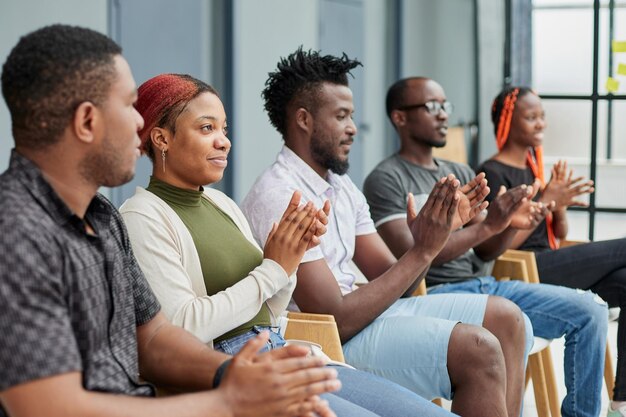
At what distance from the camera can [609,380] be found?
366 cm

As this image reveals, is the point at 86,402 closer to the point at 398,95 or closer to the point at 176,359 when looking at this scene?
the point at 176,359

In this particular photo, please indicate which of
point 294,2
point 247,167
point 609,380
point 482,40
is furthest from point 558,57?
point 609,380

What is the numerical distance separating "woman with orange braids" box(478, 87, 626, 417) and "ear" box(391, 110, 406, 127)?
1.81 feet

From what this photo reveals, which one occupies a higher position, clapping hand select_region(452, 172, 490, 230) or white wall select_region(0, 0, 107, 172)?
white wall select_region(0, 0, 107, 172)

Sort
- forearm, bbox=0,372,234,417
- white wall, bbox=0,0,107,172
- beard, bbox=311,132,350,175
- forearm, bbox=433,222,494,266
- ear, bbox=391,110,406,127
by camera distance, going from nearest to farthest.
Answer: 1. forearm, bbox=0,372,234,417
2. beard, bbox=311,132,350,175
3. forearm, bbox=433,222,494,266
4. white wall, bbox=0,0,107,172
5. ear, bbox=391,110,406,127

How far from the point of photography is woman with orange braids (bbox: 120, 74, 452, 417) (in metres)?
1.90

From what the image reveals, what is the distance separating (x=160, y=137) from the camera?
6.87 feet

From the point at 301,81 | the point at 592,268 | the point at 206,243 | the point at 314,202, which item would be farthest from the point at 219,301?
the point at 592,268

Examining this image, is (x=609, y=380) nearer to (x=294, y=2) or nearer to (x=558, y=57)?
(x=294, y=2)

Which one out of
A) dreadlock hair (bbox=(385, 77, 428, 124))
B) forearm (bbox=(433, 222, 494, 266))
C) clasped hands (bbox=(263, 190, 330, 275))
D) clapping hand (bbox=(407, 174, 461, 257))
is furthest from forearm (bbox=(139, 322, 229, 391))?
dreadlock hair (bbox=(385, 77, 428, 124))

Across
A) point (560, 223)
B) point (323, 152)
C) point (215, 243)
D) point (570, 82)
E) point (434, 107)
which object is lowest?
point (560, 223)

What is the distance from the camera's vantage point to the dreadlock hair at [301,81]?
2.81 m

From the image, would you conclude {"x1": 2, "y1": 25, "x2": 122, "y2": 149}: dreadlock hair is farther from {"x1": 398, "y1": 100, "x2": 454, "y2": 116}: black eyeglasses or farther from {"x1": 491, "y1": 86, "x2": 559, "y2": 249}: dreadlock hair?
{"x1": 491, "y1": 86, "x2": 559, "y2": 249}: dreadlock hair

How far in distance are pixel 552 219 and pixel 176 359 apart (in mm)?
2669
